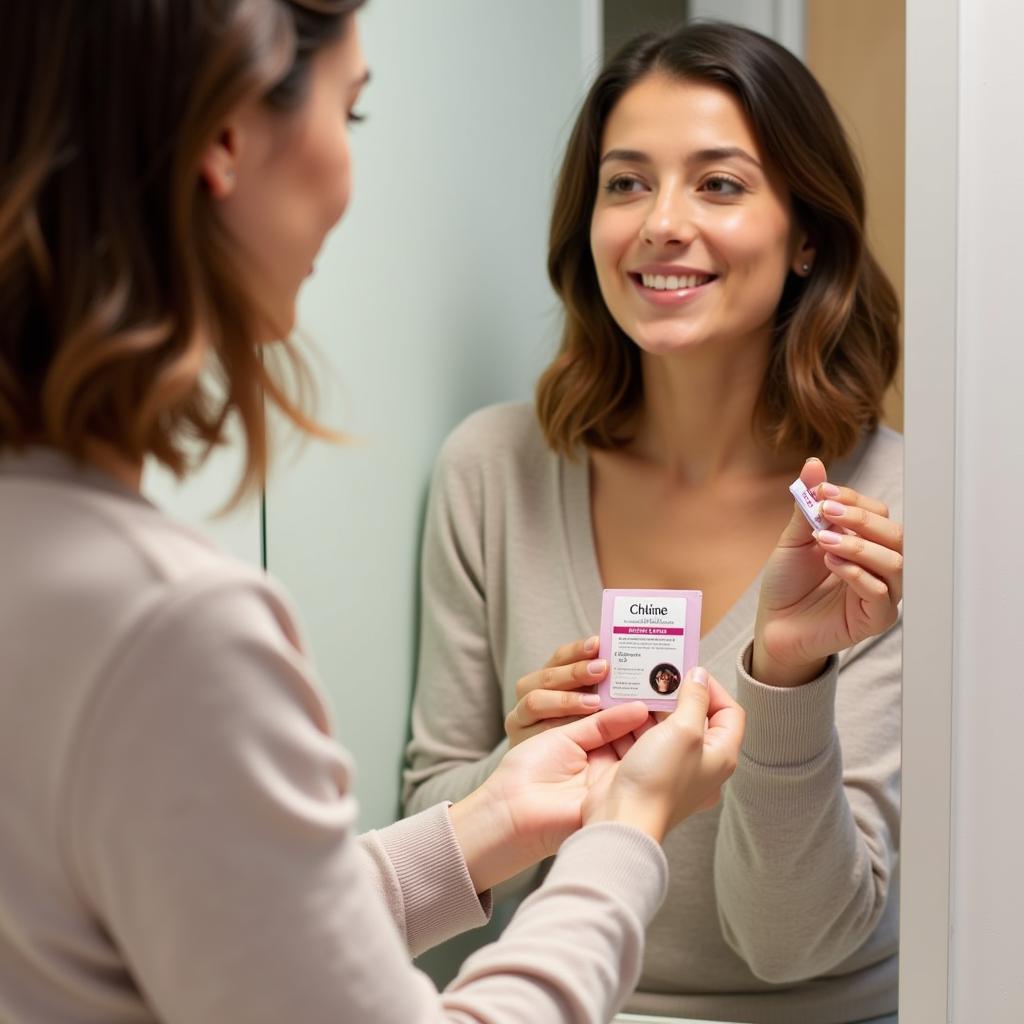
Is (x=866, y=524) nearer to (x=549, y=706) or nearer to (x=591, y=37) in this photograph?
(x=549, y=706)

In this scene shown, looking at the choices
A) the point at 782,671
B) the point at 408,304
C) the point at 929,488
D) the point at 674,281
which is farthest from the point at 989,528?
→ the point at 408,304

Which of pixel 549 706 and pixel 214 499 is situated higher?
pixel 214 499

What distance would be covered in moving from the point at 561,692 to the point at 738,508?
0.18 m

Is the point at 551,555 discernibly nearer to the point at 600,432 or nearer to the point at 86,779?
the point at 600,432

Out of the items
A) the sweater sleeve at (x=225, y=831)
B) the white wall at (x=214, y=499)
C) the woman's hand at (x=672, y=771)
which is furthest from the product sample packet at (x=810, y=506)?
the sweater sleeve at (x=225, y=831)

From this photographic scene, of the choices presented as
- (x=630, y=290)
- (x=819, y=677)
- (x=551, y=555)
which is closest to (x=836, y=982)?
Answer: (x=819, y=677)

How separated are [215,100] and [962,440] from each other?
52 cm

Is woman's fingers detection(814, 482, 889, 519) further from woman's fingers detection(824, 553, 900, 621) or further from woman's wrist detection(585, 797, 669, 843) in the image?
woman's wrist detection(585, 797, 669, 843)

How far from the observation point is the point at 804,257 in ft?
2.94

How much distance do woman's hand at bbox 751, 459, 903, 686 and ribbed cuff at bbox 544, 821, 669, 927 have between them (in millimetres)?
282

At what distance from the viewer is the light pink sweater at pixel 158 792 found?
0.41 metres

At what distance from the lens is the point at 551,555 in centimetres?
99

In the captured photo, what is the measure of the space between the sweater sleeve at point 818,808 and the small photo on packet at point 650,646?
48 millimetres

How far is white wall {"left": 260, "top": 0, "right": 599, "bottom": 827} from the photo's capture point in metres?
1.00
